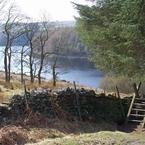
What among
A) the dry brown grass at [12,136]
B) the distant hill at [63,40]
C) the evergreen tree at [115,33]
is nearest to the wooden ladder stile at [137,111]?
the evergreen tree at [115,33]

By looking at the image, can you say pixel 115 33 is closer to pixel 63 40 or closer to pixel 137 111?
pixel 137 111

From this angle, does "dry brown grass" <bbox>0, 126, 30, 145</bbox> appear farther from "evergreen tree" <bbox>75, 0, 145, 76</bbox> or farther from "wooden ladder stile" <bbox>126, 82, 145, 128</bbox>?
"wooden ladder stile" <bbox>126, 82, 145, 128</bbox>

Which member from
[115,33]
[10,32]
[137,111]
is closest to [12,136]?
[115,33]

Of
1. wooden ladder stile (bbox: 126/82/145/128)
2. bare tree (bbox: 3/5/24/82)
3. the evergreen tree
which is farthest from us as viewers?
bare tree (bbox: 3/5/24/82)

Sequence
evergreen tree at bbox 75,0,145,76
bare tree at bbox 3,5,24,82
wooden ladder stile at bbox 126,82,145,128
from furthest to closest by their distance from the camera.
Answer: bare tree at bbox 3,5,24,82, wooden ladder stile at bbox 126,82,145,128, evergreen tree at bbox 75,0,145,76

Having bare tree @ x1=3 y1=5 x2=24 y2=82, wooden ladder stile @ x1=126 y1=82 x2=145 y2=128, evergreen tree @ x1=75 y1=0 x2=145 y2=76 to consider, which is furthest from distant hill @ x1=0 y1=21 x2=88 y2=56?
wooden ladder stile @ x1=126 y1=82 x2=145 y2=128

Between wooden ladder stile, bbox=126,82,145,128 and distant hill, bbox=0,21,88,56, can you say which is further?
distant hill, bbox=0,21,88,56

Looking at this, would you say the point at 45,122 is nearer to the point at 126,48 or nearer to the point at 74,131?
the point at 74,131

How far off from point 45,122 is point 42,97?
1.61 m

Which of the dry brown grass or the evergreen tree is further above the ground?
the evergreen tree

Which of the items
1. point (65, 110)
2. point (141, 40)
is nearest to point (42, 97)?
point (65, 110)

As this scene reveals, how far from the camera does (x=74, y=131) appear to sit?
57.7ft

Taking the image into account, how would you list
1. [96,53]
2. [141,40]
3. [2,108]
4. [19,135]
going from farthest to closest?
[96,53]
[141,40]
[2,108]
[19,135]

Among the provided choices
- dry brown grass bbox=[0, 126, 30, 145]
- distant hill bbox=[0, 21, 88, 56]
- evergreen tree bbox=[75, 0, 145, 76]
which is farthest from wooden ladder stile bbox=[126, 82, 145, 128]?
distant hill bbox=[0, 21, 88, 56]
